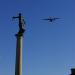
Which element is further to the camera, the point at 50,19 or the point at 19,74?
the point at 50,19

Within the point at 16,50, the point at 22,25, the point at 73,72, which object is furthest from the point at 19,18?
the point at 73,72

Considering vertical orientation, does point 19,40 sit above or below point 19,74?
above

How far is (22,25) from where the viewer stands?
158 metres

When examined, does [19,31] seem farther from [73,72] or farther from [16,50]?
[73,72]

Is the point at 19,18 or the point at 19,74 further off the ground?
the point at 19,18

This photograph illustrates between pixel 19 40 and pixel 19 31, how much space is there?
139 inches

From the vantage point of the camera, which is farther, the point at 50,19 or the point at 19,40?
the point at 50,19

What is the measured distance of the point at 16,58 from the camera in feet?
494

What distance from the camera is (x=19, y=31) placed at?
509ft

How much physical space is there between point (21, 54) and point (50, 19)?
65.2ft

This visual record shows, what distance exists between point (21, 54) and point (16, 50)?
7.30ft

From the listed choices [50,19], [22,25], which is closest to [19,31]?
[22,25]

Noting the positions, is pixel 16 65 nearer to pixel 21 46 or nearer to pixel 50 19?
pixel 21 46

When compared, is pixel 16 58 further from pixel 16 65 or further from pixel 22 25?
pixel 22 25
